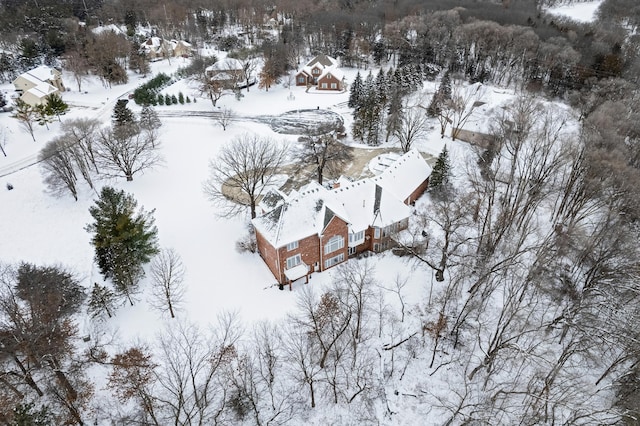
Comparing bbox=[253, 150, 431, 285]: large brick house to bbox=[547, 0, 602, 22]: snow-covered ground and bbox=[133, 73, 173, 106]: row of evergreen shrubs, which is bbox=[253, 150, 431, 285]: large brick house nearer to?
bbox=[133, 73, 173, 106]: row of evergreen shrubs

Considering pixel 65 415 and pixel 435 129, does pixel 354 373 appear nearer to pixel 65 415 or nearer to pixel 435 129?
pixel 65 415

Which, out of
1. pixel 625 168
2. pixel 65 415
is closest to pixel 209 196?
pixel 65 415

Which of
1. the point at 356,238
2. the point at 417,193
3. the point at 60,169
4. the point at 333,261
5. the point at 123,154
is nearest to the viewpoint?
the point at 333,261

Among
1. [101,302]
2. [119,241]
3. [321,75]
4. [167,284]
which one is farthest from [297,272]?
[321,75]

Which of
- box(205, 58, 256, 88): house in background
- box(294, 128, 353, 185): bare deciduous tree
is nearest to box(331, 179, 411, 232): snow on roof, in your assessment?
box(294, 128, 353, 185): bare deciduous tree

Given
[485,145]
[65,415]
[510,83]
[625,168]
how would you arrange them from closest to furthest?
[65,415] < [625,168] < [485,145] < [510,83]

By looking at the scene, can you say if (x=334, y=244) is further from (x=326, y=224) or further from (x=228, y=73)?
(x=228, y=73)
